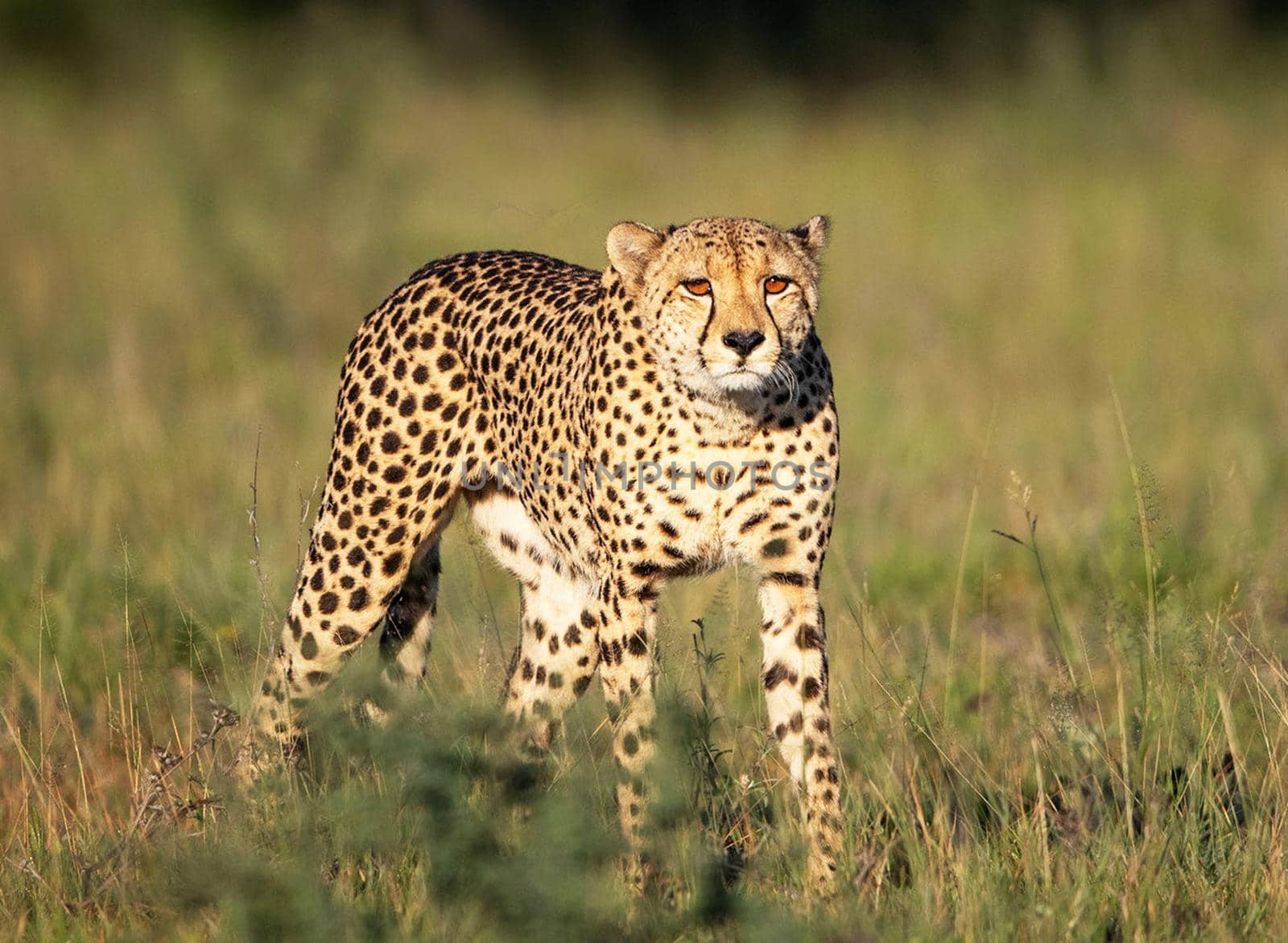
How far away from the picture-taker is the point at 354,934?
2.75 metres

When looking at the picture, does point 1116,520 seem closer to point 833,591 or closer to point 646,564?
point 833,591

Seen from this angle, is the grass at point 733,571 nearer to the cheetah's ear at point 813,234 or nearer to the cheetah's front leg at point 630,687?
the cheetah's front leg at point 630,687

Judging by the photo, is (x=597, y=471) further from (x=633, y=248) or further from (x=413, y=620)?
(x=413, y=620)

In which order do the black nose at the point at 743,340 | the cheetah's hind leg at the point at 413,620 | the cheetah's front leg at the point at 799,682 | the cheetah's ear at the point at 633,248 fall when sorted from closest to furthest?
the black nose at the point at 743,340 → the cheetah's front leg at the point at 799,682 → the cheetah's ear at the point at 633,248 → the cheetah's hind leg at the point at 413,620

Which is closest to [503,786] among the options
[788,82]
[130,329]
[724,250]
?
[724,250]

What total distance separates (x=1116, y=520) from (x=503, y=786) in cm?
343

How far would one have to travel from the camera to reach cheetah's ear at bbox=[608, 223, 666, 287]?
3.88 meters

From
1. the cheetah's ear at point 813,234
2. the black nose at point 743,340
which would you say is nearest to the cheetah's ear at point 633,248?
the cheetah's ear at point 813,234

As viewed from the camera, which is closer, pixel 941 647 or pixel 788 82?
pixel 941 647

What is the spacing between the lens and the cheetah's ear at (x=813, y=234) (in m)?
3.97

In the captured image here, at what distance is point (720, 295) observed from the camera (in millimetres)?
3660

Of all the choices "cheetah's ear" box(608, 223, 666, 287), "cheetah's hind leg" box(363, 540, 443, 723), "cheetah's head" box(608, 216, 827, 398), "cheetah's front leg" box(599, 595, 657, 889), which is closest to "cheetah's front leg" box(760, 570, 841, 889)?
"cheetah's front leg" box(599, 595, 657, 889)

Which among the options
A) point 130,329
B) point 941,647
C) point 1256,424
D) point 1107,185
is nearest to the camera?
point 941,647

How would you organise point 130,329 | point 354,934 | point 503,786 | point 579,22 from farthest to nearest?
point 579,22
point 130,329
point 503,786
point 354,934
